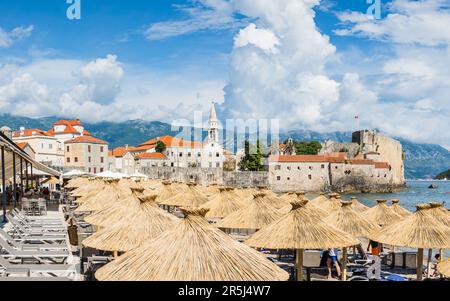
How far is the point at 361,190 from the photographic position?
8356 cm

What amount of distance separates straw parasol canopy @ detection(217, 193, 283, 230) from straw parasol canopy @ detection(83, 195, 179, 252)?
12.5 ft

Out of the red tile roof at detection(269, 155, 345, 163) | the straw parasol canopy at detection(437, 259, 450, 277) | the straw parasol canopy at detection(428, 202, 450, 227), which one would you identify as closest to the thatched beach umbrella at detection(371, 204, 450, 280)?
the straw parasol canopy at detection(428, 202, 450, 227)

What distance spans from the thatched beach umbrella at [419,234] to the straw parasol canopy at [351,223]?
3.71 feet

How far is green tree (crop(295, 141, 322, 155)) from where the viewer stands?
10938 cm

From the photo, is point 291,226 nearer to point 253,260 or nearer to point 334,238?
point 334,238

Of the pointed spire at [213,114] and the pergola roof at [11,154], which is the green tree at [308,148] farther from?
the pergola roof at [11,154]

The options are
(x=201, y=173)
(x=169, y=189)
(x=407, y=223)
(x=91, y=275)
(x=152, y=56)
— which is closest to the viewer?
(x=91, y=275)

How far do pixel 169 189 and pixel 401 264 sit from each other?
574 inches

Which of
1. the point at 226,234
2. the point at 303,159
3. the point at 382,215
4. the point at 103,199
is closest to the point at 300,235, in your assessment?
the point at 226,234

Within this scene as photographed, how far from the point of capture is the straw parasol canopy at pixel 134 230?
8672 mm

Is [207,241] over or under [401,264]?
over

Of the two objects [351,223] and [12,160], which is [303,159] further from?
[351,223]

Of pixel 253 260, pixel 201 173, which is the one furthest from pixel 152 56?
pixel 201 173

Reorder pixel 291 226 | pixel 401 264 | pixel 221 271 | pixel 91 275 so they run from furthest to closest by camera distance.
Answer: pixel 401 264
pixel 291 226
pixel 91 275
pixel 221 271
